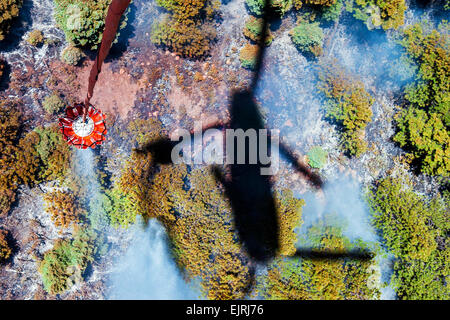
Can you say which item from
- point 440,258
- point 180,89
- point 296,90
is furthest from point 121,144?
point 440,258

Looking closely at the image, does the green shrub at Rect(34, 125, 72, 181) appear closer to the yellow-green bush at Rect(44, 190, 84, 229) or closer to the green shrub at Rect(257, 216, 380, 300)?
the yellow-green bush at Rect(44, 190, 84, 229)

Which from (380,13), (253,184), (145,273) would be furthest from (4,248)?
(380,13)

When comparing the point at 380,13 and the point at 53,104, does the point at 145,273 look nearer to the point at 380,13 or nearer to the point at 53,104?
the point at 53,104

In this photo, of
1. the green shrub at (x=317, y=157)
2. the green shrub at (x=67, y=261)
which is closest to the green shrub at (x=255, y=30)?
the green shrub at (x=317, y=157)

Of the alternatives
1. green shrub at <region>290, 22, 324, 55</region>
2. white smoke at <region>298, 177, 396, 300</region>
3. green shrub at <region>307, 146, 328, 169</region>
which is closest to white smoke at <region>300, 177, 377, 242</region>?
white smoke at <region>298, 177, 396, 300</region>

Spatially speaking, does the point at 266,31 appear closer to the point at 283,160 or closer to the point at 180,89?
the point at 180,89
